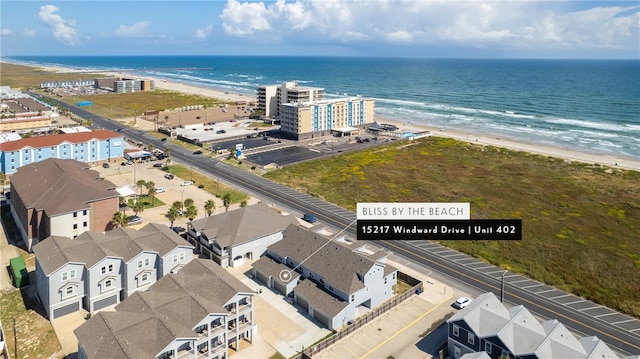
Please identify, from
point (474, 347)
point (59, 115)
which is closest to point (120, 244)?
point (474, 347)

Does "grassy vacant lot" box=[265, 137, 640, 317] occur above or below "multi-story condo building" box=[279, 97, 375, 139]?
below

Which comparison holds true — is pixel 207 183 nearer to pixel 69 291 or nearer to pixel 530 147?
pixel 69 291

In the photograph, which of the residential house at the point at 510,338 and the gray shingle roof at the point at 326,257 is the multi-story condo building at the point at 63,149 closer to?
the gray shingle roof at the point at 326,257

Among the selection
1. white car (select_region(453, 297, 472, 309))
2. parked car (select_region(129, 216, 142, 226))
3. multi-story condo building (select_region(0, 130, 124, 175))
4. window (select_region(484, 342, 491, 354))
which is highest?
multi-story condo building (select_region(0, 130, 124, 175))

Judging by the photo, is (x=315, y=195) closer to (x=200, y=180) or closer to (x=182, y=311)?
(x=200, y=180)

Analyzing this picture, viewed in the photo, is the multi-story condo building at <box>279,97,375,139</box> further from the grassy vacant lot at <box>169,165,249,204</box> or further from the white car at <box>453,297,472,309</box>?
the white car at <box>453,297,472,309</box>

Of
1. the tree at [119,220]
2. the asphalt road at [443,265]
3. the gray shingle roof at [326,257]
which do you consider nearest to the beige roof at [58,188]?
the tree at [119,220]

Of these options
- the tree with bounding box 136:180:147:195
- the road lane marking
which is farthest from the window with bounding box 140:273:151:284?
the tree with bounding box 136:180:147:195
